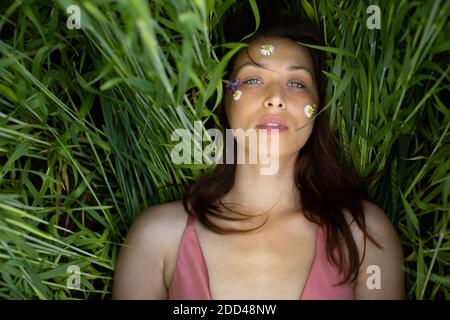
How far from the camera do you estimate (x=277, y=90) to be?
1256 mm

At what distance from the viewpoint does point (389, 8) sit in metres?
1.16

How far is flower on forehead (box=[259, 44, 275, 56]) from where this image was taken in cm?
130

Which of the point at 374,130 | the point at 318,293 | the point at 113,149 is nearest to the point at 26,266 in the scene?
the point at 113,149

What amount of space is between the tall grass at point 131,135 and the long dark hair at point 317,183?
0.14 ft

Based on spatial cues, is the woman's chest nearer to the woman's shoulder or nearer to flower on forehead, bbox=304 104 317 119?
the woman's shoulder

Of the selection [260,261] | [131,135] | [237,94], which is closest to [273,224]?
[260,261]

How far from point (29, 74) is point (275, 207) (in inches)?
24.6

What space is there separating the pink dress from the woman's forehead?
1.24ft

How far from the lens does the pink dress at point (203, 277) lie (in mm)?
1270

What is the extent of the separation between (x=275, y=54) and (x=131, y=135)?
16.5 inches

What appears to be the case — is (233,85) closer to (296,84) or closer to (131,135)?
(296,84)

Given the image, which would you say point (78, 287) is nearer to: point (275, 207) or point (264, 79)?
point (275, 207)

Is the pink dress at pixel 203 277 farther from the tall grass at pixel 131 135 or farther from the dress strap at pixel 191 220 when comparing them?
the tall grass at pixel 131 135

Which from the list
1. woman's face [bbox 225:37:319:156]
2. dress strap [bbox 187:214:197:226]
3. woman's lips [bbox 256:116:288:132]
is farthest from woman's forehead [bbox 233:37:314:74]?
dress strap [bbox 187:214:197:226]
